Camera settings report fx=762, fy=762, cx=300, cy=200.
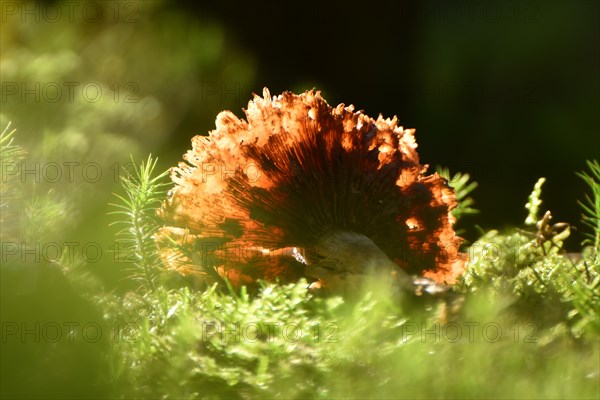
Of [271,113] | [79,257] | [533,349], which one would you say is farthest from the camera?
[271,113]

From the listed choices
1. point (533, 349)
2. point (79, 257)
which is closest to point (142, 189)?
point (79, 257)

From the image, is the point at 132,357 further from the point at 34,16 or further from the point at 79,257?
the point at 34,16

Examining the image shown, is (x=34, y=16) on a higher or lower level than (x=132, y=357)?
higher

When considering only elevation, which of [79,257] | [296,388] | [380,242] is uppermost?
[380,242]

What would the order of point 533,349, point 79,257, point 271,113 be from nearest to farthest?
point 533,349, point 79,257, point 271,113

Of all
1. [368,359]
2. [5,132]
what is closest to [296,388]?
[368,359]

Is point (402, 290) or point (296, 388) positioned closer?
point (296, 388)
